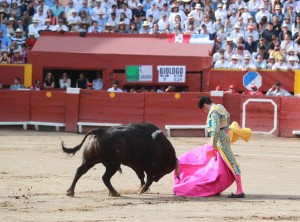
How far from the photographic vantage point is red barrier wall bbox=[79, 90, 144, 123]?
Result: 65.6 ft

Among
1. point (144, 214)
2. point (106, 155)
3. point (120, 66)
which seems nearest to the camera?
point (144, 214)

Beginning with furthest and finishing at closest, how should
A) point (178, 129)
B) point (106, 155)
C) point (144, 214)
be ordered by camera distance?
1. point (178, 129)
2. point (106, 155)
3. point (144, 214)

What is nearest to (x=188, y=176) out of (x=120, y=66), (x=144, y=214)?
(x=144, y=214)

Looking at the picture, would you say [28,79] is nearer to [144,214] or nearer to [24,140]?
[24,140]

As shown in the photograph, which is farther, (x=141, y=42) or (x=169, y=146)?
(x=141, y=42)

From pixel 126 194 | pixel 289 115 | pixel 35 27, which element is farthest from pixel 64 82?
pixel 126 194

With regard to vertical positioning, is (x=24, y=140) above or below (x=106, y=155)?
below

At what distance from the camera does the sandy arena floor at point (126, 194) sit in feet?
31.5

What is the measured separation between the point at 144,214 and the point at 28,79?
12.4 m

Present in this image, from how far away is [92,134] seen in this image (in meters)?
10.9

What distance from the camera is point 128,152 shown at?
10961 millimetres

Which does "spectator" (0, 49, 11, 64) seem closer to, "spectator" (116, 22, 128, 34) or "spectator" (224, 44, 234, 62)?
"spectator" (116, 22, 128, 34)

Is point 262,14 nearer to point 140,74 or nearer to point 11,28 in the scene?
point 140,74

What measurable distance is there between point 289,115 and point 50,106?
4977 mm
